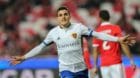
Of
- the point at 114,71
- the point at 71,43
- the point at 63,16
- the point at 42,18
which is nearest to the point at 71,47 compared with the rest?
A: the point at 71,43

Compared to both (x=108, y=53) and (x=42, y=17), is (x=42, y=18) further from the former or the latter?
(x=108, y=53)

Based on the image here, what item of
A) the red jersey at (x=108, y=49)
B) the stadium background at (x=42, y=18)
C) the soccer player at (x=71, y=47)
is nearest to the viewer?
the soccer player at (x=71, y=47)

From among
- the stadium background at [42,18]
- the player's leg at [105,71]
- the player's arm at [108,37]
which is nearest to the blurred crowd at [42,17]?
the stadium background at [42,18]

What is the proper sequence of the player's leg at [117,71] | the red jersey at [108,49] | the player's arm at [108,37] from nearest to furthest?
the player's arm at [108,37] → the red jersey at [108,49] → the player's leg at [117,71]

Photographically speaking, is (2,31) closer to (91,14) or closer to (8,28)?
(8,28)

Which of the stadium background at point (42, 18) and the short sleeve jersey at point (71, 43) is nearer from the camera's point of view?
the short sleeve jersey at point (71, 43)

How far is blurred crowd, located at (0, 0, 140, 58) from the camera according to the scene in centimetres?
1547

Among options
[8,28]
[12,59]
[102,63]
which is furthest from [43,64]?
[8,28]

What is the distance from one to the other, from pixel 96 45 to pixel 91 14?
6.43 m

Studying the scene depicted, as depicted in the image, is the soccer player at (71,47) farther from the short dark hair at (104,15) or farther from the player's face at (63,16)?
the short dark hair at (104,15)

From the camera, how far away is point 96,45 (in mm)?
10016

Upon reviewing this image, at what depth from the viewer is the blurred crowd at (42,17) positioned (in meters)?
15.5

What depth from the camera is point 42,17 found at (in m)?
16.9

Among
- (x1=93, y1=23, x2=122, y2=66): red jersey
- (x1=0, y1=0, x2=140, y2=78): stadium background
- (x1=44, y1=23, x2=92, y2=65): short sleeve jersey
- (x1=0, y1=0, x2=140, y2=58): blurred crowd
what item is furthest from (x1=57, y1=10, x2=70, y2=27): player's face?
(x1=0, y1=0, x2=140, y2=58): blurred crowd
